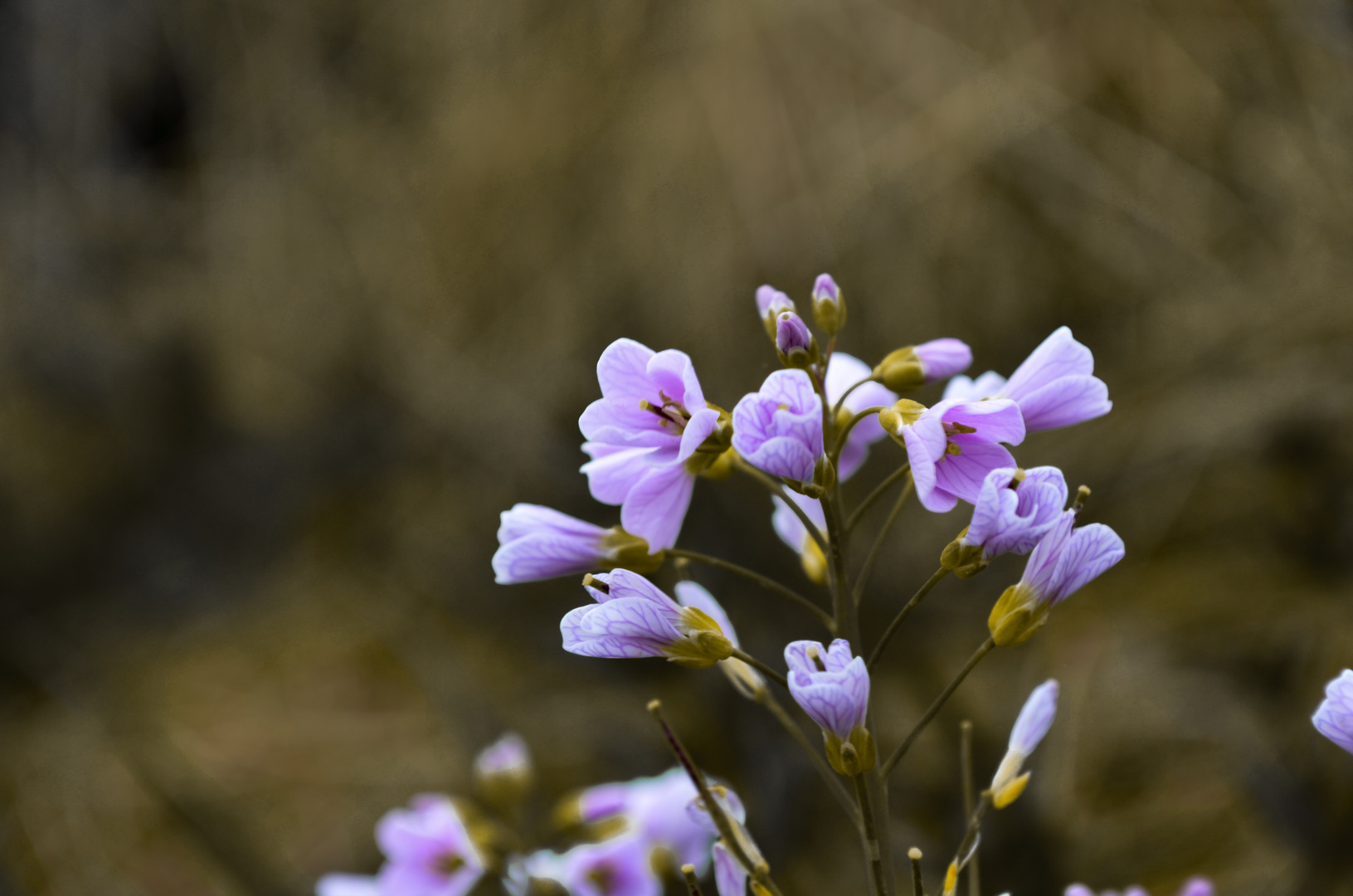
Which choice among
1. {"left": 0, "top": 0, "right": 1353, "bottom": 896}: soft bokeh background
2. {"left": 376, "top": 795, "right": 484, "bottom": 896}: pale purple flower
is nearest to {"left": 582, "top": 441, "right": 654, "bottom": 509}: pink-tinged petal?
{"left": 376, "top": 795, "right": 484, "bottom": 896}: pale purple flower

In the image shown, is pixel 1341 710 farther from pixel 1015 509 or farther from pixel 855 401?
pixel 855 401

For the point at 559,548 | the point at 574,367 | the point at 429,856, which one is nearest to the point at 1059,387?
the point at 559,548

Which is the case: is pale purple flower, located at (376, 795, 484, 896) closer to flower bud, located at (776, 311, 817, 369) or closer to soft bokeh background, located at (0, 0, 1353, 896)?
soft bokeh background, located at (0, 0, 1353, 896)

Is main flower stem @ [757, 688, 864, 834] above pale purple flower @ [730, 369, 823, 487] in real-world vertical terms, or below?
below

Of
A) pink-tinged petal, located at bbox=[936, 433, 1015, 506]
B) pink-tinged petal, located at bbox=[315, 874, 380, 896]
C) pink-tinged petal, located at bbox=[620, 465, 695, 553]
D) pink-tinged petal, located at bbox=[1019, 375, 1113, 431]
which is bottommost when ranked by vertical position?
pink-tinged petal, located at bbox=[315, 874, 380, 896]

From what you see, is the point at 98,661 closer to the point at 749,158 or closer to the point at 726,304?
the point at 726,304

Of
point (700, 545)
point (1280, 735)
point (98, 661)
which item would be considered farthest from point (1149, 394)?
point (98, 661)
